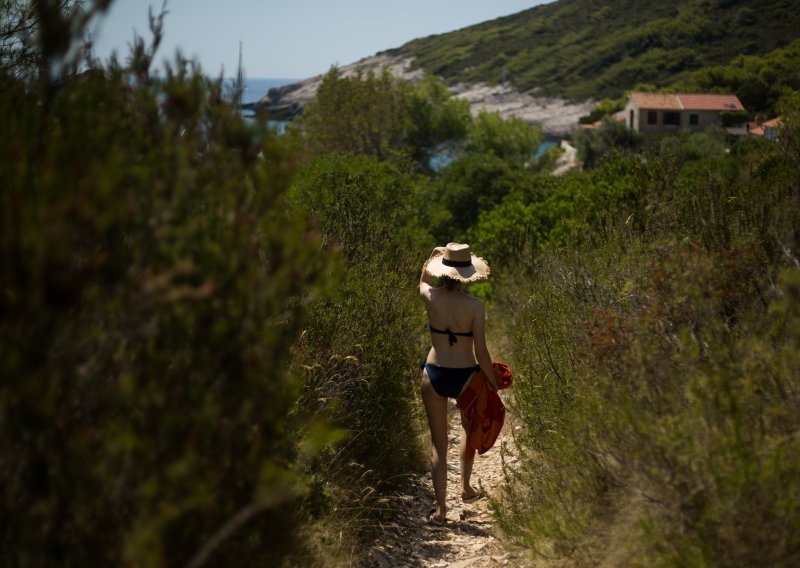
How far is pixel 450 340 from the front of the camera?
6035 millimetres

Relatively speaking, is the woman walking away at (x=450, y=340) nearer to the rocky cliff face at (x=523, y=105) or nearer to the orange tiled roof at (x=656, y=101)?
the orange tiled roof at (x=656, y=101)

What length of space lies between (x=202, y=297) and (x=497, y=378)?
4.04 meters

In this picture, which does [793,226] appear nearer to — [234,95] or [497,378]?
[497,378]

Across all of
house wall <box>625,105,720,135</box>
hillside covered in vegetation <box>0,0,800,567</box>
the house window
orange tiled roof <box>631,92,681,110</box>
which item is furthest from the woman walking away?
orange tiled roof <box>631,92,681,110</box>

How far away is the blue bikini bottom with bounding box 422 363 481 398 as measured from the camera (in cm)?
607

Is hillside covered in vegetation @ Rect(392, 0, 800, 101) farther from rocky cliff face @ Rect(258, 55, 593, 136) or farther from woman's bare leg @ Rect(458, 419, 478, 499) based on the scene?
woman's bare leg @ Rect(458, 419, 478, 499)

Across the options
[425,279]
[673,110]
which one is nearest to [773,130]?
[425,279]

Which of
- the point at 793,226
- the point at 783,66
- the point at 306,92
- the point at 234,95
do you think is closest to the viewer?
the point at 234,95

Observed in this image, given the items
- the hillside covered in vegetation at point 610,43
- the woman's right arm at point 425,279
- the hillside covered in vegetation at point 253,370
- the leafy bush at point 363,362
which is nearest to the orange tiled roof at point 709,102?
the hillside covered in vegetation at point 610,43

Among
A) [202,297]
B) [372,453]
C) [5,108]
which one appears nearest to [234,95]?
[5,108]

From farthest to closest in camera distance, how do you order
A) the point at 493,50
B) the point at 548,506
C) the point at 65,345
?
the point at 493,50
the point at 548,506
the point at 65,345

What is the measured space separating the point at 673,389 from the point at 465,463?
2539 millimetres

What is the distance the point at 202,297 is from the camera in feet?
8.31

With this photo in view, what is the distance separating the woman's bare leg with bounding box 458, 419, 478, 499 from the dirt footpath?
0.14 m
